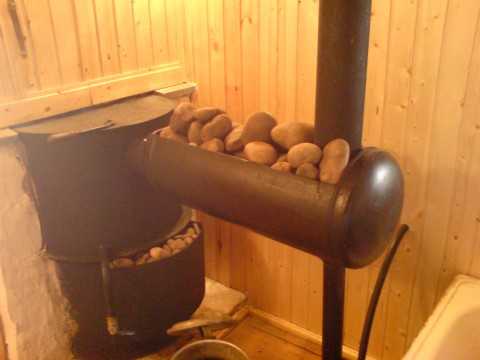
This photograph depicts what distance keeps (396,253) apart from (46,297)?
1332 mm

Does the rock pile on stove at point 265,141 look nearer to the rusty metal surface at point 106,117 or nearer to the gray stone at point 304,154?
the gray stone at point 304,154

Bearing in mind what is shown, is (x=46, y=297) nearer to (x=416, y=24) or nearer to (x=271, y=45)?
(x=271, y=45)

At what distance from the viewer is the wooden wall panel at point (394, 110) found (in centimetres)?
151

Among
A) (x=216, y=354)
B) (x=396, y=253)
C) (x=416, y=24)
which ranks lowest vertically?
(x=216, y=354)

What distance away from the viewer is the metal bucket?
5.11ft

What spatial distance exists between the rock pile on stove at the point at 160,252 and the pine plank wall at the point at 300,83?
489 millimetres

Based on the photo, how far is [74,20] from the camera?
171 cm

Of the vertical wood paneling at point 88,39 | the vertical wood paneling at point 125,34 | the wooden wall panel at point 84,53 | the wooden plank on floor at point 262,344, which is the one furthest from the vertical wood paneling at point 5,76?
the wooden plank on floor at point 262,344

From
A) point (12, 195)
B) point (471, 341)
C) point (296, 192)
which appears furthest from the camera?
point (12, 195)

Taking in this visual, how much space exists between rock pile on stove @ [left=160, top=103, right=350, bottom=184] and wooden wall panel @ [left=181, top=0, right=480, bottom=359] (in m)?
0.37

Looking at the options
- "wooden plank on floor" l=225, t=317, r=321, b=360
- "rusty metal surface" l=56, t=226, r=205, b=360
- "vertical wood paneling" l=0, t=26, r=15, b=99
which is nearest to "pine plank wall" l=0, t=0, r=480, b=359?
"vertical wood paneling" l=0, t=26, r=15, b=99

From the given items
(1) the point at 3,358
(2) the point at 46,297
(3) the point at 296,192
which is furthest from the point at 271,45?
(1) the point at 3,358

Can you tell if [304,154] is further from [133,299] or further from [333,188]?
[133,299]

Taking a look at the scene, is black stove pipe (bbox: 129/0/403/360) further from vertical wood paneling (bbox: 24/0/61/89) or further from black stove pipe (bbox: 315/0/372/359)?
vertical wood paneling (bbox: 24/0/61/89)
